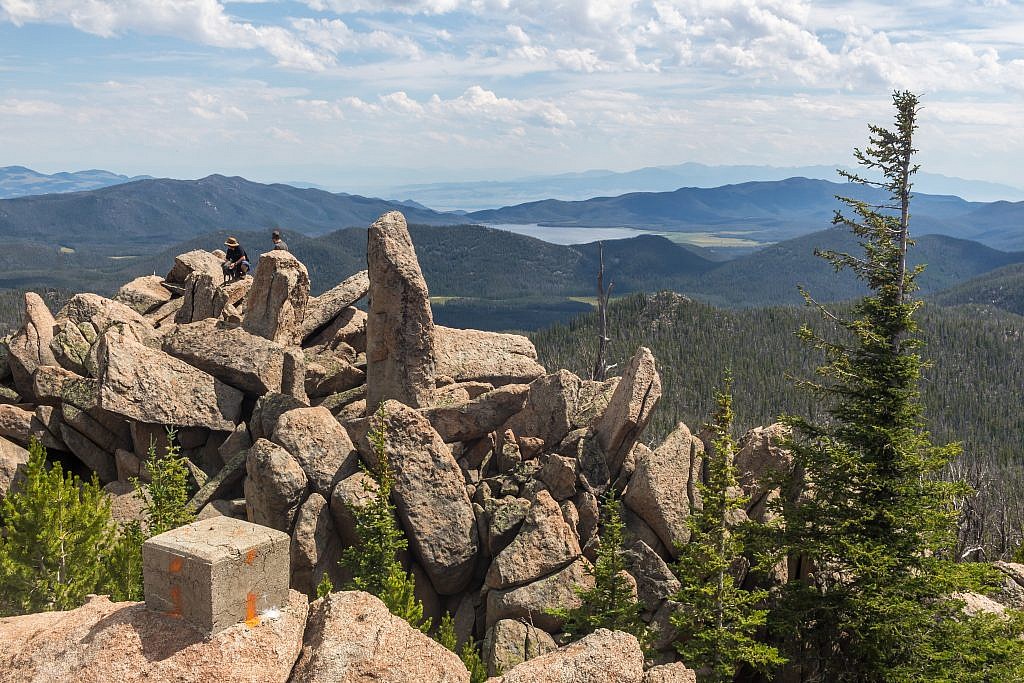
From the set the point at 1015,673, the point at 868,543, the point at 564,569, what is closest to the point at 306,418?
the point at 564,569

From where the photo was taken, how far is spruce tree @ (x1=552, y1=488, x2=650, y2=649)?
→ 71.8 ft

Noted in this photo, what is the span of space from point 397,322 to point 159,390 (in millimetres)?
9437

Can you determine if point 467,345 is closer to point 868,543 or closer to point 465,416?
point 465,416

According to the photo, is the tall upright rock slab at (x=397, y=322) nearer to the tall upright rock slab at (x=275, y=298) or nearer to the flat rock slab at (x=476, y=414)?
the flat rock slab at (x=476, y=414)

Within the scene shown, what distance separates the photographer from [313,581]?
24375 mm

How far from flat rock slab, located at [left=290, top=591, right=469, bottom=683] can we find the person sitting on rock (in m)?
32.0

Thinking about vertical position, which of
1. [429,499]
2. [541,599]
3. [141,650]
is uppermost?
[141,650]

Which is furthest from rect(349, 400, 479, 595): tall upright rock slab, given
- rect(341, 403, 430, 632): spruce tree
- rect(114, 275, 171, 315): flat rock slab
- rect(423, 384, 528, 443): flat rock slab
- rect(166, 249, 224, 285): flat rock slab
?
rect(166, 249, 224, 285): flat rock slab

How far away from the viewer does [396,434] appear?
26.1 metres

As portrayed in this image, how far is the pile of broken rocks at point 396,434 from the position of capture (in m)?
25.1

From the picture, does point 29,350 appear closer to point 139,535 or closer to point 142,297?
point 142,297

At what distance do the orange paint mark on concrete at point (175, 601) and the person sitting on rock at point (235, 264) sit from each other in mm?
32517

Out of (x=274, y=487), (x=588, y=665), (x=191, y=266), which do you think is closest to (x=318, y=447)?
(x=274, y=487)

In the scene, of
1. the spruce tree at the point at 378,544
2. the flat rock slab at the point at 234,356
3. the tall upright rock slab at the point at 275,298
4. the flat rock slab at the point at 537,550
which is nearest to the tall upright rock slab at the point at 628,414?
the flat rock slab at the point at 537,550
